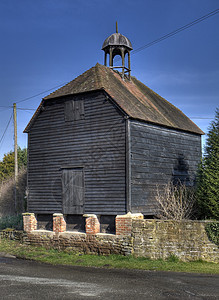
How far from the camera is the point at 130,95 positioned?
21469 mm

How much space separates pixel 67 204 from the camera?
20.2 m

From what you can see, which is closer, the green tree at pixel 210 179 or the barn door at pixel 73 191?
the green tree at pixel 210 179

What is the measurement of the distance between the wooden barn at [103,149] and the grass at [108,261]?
2025 millimetres

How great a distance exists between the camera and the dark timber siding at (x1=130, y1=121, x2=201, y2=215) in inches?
735

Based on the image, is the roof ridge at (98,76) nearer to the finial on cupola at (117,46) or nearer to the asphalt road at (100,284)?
the finial on cupola at (117,46)

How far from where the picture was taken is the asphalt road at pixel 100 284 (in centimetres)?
1053

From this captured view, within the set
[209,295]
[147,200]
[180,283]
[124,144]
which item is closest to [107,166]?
[124,144]

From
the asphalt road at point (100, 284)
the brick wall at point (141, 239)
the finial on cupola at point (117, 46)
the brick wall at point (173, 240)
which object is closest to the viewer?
the asphalt road at point (100, 284)

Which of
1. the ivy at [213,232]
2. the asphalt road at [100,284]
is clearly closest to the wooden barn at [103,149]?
the ivy at [213,232]

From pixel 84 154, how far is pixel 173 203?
5.36 meters

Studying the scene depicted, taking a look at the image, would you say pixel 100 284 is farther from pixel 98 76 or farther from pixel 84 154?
pixel 98 76

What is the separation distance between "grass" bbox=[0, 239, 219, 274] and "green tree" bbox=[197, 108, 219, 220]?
8.05 feet

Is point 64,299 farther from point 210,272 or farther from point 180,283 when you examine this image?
point 210,272

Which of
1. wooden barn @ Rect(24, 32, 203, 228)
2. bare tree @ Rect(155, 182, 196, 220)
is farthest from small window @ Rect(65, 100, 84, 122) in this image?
bare tree @ Rect(155, 182, 196, 220)
